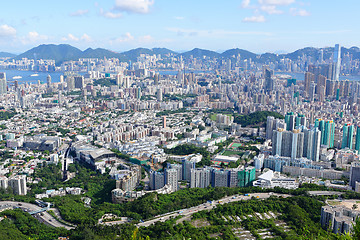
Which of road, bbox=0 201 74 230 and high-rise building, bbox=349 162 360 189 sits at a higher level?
high-rise building, bbox=349 162 360 189

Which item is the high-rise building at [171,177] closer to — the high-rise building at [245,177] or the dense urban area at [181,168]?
the dense urban area at [181,168]

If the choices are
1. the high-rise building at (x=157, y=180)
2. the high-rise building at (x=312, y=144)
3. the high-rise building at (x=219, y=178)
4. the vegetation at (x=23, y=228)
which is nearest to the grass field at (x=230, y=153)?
the high-rise building at (x=312, y=144)

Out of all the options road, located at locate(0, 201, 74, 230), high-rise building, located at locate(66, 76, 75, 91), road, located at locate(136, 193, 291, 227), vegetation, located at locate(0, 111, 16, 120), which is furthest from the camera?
high-rise building, located at locate(66, 76, 75, 91)

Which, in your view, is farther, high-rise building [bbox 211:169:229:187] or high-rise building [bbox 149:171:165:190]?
high-rise building [bbox 211:169:229:187]

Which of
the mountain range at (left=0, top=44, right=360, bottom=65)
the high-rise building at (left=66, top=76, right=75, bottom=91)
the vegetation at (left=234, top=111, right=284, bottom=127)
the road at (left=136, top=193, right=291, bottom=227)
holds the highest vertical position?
the mountain range at (left=0, top=44, right=360, bottom=65)

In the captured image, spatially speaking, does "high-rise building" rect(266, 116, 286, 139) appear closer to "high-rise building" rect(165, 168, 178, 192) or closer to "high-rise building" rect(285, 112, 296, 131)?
"high-rise building" rect(285, 112, 296, 131)

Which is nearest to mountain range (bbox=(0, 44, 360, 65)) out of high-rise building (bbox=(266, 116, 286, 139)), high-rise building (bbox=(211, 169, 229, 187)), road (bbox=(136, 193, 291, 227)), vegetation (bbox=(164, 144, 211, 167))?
high-rise building (bbox=(266, 116, 286, 139))
